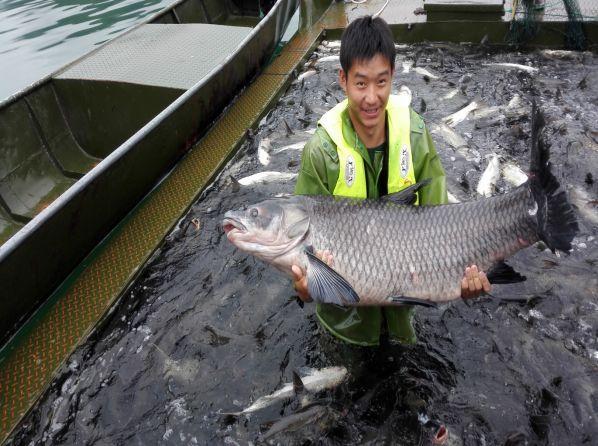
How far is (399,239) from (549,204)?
86 cm

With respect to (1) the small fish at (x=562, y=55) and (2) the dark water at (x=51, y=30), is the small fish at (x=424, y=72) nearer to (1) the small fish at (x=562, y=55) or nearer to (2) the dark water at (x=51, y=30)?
(1) the small fish at (x=562, y=55)

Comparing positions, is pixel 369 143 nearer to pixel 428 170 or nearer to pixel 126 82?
pixel 428 170

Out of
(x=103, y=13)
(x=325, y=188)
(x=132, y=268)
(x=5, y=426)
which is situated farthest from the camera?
(x=103, y=13)

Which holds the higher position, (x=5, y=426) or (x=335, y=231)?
(x=335, y=231)

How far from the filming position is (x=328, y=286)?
8.54ft

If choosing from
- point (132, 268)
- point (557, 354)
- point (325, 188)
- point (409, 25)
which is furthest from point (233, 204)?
point (409, 25)

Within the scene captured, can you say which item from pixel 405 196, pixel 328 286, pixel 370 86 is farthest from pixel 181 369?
pixel 370 86

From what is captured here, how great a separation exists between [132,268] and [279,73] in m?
5.02

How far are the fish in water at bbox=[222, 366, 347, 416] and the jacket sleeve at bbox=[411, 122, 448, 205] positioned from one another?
1.57m

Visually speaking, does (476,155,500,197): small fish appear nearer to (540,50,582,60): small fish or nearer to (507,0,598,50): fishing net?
(540,50,582,60): small fish

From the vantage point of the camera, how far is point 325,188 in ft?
9.97

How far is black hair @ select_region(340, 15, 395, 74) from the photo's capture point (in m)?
2.68

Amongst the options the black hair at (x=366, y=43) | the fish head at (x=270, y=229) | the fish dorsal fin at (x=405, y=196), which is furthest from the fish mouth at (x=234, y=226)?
the black hair at (x=366, y=43)

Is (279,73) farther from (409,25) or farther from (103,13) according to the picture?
(103,13)
